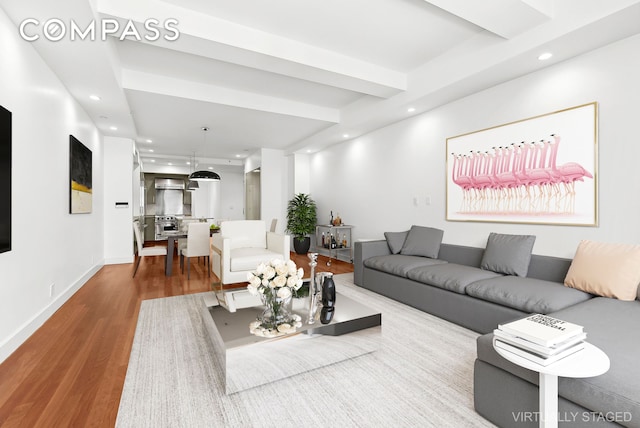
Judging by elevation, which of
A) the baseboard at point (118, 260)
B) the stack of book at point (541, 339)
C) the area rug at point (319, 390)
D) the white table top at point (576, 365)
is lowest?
the area rug at point (319, 390)

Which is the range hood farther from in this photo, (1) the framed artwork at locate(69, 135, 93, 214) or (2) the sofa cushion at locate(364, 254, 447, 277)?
(2) the sofa cushion at locate(364, 254, 447, 277)

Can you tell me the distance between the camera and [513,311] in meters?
2.43

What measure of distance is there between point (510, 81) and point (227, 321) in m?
3.89

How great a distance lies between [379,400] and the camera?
176 centimetres

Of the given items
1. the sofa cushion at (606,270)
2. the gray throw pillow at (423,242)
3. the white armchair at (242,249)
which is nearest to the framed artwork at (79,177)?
the white armchair at (242,249)

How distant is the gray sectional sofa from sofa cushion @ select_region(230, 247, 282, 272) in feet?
4.29

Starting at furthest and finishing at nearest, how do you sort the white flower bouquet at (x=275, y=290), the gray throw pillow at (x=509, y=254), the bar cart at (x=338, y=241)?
the bar cart at (x=338, y=241), the gray throw pillow at (x=509, y=254), the white flower bouquet at (x=275, y=290)

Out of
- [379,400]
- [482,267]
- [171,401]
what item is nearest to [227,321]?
[171,401]

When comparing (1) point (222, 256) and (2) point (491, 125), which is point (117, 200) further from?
(2) point (491, 125)

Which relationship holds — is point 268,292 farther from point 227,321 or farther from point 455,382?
point 455,382

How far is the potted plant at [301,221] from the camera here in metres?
7.29

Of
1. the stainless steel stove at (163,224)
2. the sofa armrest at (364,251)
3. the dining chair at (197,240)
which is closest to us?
the sofa armrest at (364,251)

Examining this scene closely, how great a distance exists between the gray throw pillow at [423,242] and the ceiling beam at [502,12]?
2397mm

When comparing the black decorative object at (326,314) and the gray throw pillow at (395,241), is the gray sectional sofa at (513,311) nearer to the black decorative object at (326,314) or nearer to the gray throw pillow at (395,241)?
the gray throw pillow at (395,241)
